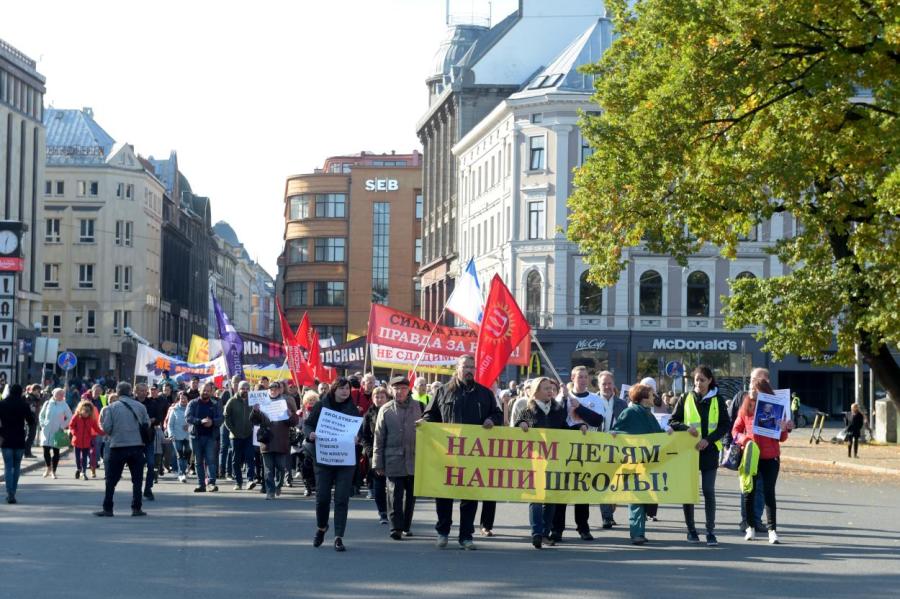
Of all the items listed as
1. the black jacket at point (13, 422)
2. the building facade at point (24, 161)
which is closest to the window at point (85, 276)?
the building facade at point (24, 161)

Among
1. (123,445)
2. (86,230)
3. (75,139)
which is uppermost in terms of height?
(75,139)

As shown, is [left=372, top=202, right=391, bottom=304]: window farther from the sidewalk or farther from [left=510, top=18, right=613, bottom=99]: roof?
the sidewalk

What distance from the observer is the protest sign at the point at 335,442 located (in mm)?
15234

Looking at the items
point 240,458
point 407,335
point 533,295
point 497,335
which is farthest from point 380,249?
point 497,335

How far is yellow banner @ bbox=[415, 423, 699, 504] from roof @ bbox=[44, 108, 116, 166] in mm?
97596

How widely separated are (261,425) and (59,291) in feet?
293

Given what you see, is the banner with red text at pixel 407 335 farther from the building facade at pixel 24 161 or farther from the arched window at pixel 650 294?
the building facade at pixel 24 161

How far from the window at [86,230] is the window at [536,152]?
46.7 meters

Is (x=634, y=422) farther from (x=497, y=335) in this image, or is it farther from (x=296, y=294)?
(x=296, y=294)

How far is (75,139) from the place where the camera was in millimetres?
112562

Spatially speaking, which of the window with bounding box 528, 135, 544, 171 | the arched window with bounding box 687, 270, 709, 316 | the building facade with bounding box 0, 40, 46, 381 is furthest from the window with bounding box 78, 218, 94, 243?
the arched window with bounding box 687, 270, 709, 316

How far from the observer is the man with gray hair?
18.8m

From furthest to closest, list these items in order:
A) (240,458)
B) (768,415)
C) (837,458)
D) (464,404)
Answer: (837,458) → (240,458) → (768,415) → (464,404)

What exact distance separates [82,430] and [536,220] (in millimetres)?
47121
